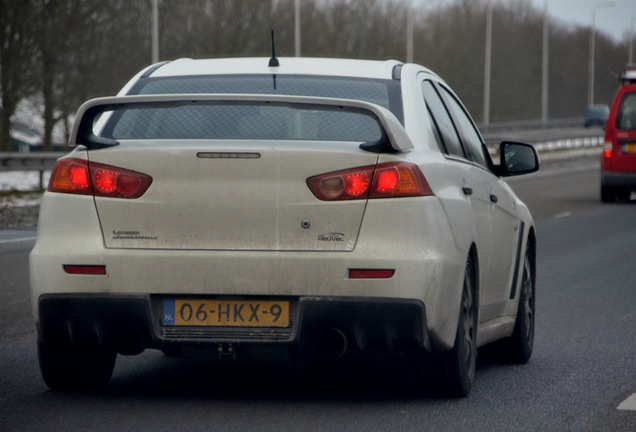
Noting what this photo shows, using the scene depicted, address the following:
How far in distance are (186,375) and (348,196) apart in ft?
5.44

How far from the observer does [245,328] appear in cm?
542

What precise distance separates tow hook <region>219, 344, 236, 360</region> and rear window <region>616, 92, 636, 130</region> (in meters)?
19.2

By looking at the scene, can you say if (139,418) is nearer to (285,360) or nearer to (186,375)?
(285,360)

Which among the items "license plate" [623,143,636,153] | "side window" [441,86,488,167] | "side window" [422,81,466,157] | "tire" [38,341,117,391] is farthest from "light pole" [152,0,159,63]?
"tire" [38,341,117,391]

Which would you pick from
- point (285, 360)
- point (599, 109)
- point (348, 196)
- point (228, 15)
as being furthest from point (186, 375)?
point (599, 109)

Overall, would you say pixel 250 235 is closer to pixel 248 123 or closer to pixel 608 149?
pixel 248 123

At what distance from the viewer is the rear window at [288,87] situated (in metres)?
6.08

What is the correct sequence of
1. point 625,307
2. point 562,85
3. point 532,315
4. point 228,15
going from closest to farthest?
point 532,315 < point 625,307 < point 228,15 < point 562,85

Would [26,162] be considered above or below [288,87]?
below

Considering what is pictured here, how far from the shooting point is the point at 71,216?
18.3 ft

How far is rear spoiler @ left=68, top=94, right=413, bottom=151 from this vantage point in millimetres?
5469

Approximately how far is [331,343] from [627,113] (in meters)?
19.2

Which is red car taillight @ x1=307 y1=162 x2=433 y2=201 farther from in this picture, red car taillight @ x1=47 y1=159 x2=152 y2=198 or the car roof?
the car roof

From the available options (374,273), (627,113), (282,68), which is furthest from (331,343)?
(627,113)
